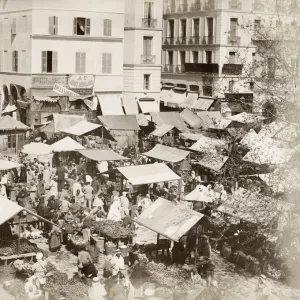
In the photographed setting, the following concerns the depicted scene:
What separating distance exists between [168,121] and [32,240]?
21.0 meters

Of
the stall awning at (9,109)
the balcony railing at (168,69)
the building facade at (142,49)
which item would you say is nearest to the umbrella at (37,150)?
the stall awning at (9,109)

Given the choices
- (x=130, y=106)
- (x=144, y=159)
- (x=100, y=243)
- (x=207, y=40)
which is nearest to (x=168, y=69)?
(x=207, y=40)

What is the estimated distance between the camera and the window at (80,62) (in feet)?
143

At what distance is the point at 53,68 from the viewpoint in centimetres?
4281

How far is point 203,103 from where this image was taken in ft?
164

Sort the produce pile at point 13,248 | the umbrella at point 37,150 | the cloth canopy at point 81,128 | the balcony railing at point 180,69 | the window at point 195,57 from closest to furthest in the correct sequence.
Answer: the produce pile at point 13,248, the umbrella at point 37,150, the cloth canopy at point 81,128, the window at point 195,57, the balcony railing at point 180,69

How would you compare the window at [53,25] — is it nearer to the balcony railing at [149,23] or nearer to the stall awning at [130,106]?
the stall awning at [130,106]

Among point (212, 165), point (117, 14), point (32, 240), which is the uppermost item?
point (117, 14)

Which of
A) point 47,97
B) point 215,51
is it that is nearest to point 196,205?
point 47,97

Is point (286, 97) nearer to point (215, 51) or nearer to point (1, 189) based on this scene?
point (1, 189)

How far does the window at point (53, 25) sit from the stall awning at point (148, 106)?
9192 millimetres

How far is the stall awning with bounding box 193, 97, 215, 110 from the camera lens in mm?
49344

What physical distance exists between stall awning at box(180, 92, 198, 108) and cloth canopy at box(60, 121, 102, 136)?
1759 cm

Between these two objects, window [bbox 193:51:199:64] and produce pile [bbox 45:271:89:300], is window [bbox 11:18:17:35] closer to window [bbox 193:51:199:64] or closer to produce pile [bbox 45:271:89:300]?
window [bbox 193:51:199:64]
